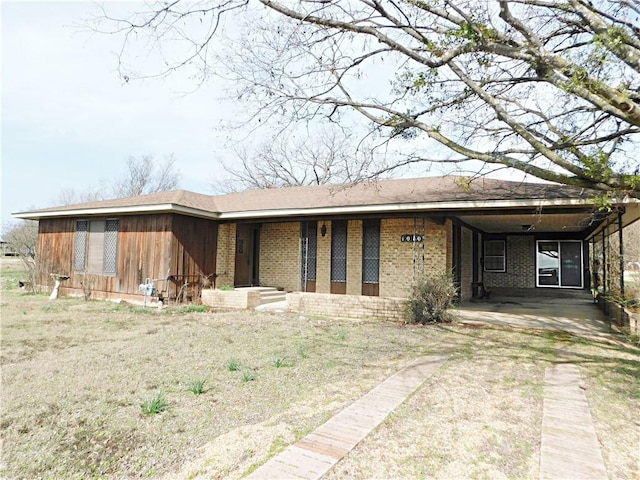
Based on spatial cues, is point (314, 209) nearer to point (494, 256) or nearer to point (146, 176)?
point (494, 256)

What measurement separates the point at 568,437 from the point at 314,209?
27.8ft

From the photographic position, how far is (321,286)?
41.9ft

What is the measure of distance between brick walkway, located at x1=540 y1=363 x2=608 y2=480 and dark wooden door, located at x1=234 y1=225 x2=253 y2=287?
Result: 1049 cm

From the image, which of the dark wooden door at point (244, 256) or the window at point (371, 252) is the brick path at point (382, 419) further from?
the dark wooden door at point (244, 256)

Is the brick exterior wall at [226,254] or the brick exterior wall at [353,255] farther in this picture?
the brick exterior wall at [226,254]

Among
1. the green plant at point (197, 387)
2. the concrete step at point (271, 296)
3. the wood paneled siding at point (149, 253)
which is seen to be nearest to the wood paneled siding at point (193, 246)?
the wood paneled siding at point (149, 253)

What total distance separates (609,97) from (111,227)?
42.6 ft

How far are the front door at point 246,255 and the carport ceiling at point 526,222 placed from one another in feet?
22.9

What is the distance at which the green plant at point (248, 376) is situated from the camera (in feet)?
15.0

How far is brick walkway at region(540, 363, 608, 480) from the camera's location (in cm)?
274

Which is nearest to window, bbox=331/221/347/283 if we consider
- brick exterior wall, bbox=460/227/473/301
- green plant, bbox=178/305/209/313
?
brick exterior wall, bbox=460/227/473/301

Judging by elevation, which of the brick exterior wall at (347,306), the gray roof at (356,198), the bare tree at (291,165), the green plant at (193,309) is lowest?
the green plant at (193,309)

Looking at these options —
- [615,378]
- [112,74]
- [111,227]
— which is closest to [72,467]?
[112,74]

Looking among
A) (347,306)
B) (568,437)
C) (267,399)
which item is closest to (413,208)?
→ (347,306)
